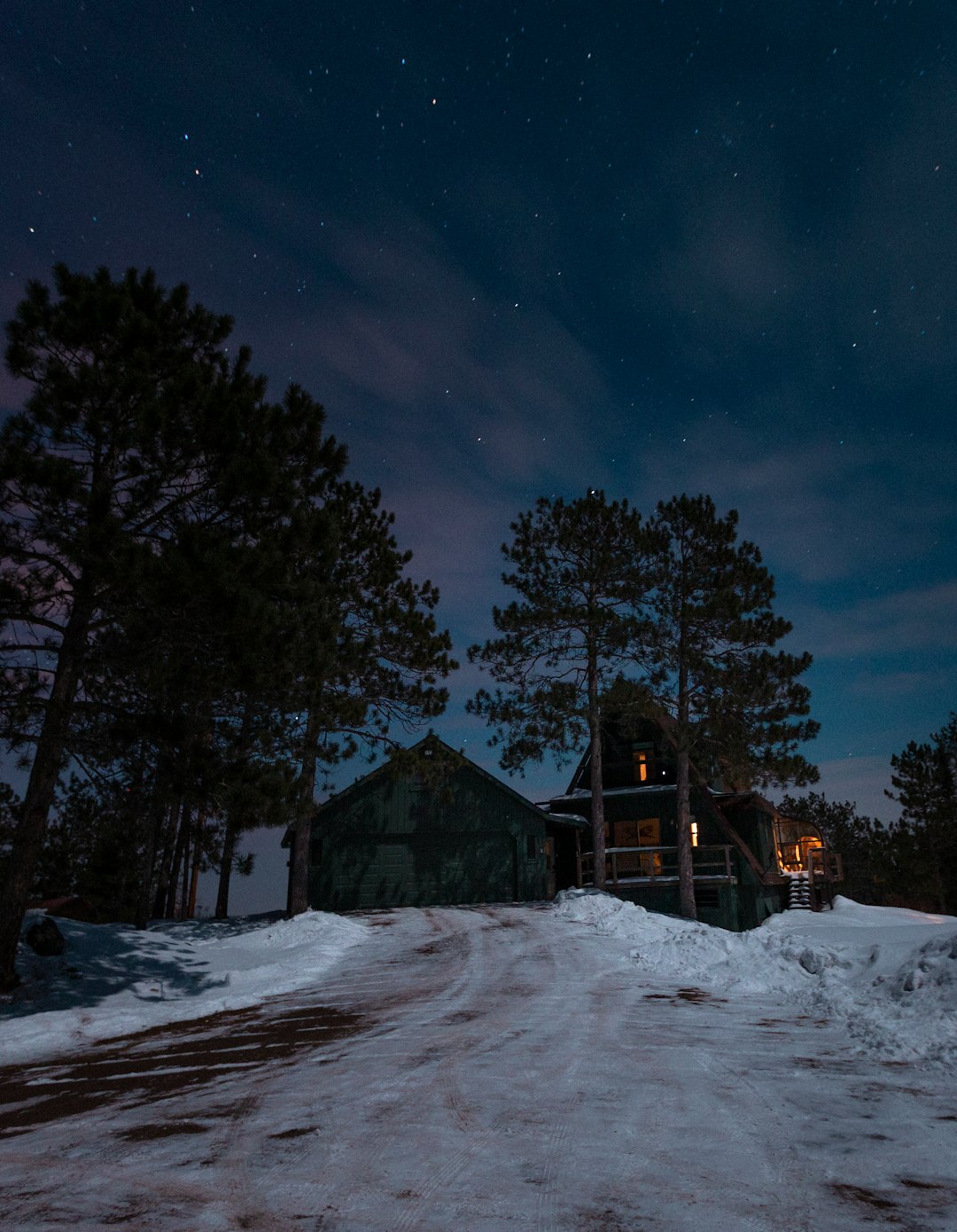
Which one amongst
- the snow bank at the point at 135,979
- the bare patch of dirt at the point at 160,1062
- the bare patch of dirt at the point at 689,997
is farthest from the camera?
the snow bank at the point at 135,979

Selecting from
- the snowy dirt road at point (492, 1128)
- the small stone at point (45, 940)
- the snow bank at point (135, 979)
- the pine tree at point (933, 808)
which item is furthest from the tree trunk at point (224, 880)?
the pine tree at point (933, 808)

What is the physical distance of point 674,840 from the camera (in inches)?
1267

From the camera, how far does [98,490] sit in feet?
33.9

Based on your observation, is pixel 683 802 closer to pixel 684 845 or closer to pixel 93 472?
pixel 684 845

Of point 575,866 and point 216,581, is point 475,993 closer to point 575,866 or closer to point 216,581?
point 216,581

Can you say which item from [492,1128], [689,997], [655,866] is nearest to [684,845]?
[655,866]

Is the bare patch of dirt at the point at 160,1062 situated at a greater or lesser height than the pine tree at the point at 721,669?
lesser

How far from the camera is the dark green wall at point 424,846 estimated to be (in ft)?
98.9

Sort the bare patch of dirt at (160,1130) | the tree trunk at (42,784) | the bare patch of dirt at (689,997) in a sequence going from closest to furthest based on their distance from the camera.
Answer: the bare patch of dirt at (160,1130), the bare patch of dirt at (689,997), the tree trunk at (42,784)

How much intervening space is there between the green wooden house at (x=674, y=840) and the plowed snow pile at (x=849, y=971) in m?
12.5

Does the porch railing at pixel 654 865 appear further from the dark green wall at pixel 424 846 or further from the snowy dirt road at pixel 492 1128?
the snowy dirt road at pixel 492 1128

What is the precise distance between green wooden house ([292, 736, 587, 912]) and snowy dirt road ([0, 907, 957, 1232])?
22.2 metres

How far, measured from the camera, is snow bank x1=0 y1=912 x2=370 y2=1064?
9281 millimetres

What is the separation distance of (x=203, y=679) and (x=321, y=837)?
22107mm
